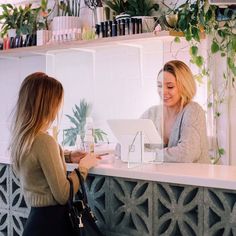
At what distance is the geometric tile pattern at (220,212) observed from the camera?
1.92m

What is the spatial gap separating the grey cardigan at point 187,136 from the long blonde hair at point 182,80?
4.0 inches

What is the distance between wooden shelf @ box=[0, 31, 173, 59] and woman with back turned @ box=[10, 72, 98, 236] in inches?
53.7

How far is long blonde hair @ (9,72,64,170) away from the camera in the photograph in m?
2.07

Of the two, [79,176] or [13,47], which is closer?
[79,176]

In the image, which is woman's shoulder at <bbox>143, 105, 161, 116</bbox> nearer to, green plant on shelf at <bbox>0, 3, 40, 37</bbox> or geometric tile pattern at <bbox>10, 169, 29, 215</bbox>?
geometric tile pattern at <bbox>10, 169, 29, 215</bbox>

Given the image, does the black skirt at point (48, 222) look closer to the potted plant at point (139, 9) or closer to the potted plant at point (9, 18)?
the potted plant at point (139, 9)

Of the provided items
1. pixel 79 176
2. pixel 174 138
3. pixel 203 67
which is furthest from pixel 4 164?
pixel 203 67

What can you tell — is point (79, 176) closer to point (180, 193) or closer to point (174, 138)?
point (180, 193)

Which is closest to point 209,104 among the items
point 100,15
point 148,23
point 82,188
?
point 148,23

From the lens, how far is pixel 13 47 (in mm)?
4578

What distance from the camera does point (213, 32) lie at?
3.14 metres

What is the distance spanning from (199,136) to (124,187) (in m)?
0.68

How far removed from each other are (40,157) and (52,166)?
0.06 m

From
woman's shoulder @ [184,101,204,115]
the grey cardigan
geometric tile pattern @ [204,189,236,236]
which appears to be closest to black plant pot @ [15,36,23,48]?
the grey cardigan
